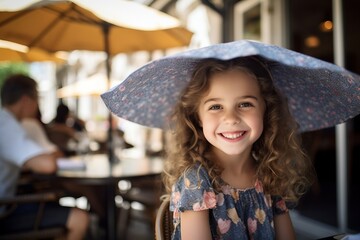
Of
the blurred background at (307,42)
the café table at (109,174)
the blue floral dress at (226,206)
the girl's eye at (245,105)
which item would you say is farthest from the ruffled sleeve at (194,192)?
the blurred background at (307,42)

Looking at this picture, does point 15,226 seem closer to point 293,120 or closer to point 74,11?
point 74,11

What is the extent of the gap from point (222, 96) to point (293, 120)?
0.43 m

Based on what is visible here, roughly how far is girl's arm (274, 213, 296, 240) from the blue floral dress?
54 millimetres

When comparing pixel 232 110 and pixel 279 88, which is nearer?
pixel 232 110

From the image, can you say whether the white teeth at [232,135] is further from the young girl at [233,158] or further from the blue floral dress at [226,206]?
the blue floral dress at [226,206]

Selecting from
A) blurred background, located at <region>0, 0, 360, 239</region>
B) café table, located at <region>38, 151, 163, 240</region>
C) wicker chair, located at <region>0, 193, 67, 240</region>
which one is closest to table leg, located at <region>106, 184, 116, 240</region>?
café table, located at <region>38, 151, 163, 240</region>

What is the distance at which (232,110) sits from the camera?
109cm

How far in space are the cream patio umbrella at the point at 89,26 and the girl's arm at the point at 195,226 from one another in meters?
1.53

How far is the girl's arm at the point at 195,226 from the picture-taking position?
106 centimetres

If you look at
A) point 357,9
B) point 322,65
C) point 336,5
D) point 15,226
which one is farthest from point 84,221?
point 357,9

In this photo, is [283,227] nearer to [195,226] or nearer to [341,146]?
[195,226]

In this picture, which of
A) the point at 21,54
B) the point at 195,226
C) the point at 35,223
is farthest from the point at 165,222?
the point at 21,54

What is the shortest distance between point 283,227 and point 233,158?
31cm

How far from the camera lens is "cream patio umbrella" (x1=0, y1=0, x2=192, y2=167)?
2293 mm
